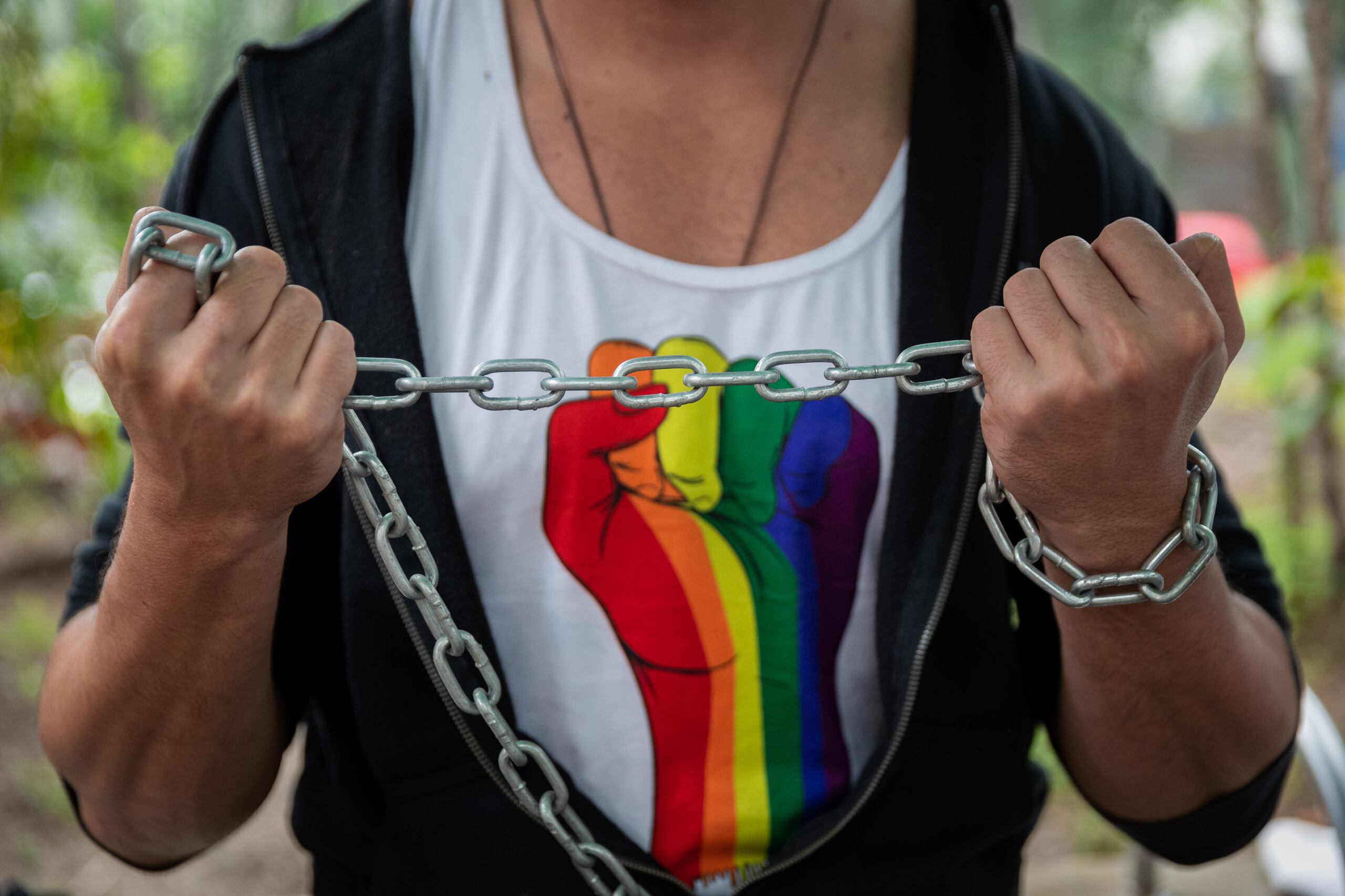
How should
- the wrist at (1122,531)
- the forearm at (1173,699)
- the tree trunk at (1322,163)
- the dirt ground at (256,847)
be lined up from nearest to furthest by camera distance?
the wrist at (1122,531) < the forearm at (1173,699) < the dirt ground at (256,847) < the tree trunk at (1322,163)

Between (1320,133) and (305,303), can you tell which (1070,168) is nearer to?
(305,303)

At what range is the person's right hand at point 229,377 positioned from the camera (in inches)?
31.5

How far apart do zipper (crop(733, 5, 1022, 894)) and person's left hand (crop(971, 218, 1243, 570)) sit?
0.24 meters

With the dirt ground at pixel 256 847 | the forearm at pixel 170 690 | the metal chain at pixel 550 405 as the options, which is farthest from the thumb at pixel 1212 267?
the dirt ground at pixel 256 847

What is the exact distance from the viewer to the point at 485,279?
1.19 metres

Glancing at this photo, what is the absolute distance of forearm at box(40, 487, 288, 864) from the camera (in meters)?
0.94

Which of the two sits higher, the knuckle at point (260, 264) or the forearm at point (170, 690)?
the knuckle at point (260, 264)

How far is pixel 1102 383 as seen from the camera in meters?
0.83

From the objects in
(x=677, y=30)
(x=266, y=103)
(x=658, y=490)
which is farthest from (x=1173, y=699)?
(x=266, y=103)

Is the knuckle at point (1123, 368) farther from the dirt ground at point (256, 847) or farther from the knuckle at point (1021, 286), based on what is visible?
the dirt ground at point (256, 847)

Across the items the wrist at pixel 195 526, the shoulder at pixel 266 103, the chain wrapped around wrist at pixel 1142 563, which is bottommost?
the chain wrapped around wrist at pixel 1142 563

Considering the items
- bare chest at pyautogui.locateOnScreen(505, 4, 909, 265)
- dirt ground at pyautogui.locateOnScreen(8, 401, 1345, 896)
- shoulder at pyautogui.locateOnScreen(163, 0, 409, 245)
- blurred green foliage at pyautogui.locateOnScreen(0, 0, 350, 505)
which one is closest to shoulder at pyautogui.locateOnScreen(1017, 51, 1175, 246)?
bare chest at pyautogui.locateOnScreen(505, 4, 909, 265)

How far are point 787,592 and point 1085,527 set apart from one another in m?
0.39

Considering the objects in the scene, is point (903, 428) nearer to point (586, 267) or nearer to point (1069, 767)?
point (586, 267)
